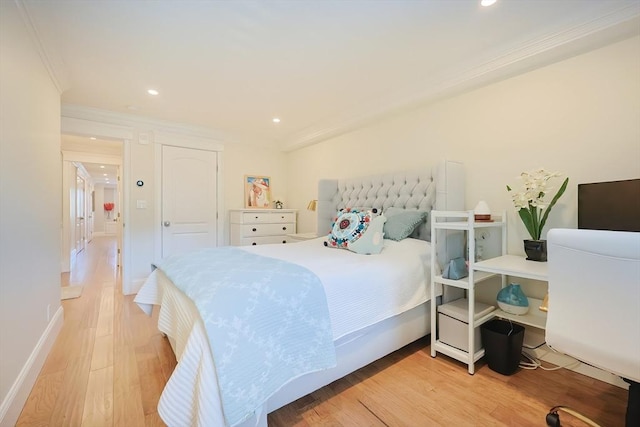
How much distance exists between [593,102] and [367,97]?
179 centimetres

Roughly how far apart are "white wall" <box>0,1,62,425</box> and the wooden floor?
0.18 m

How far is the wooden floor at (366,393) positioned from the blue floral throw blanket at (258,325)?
0.40m

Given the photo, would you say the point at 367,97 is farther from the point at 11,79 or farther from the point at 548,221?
the point at 11,79

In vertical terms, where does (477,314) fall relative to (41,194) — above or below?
below

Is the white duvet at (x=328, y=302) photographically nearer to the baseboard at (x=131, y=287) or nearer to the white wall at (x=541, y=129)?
the white wall at (x=541, y=129)

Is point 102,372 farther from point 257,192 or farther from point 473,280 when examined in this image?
point 257,192

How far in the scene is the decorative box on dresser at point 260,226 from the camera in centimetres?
384

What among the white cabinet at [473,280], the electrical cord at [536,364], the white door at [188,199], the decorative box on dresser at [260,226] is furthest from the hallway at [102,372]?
the electrical cord at [536,364]

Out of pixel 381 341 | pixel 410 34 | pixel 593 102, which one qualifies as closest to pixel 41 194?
pixel 381 341

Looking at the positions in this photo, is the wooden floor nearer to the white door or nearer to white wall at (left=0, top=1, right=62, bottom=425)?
white wall at (left=0, top=1, right=62, bottom=425)

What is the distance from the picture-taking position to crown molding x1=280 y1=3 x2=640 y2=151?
157 centimetres

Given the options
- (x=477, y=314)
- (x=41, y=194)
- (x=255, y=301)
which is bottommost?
(x=477, y=314)

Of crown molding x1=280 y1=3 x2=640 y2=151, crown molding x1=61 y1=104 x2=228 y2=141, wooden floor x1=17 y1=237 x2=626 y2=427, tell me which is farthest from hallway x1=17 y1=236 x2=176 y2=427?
crown molding x1=280 y1=3 x2=640 y2=151

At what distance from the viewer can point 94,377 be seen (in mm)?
1702
